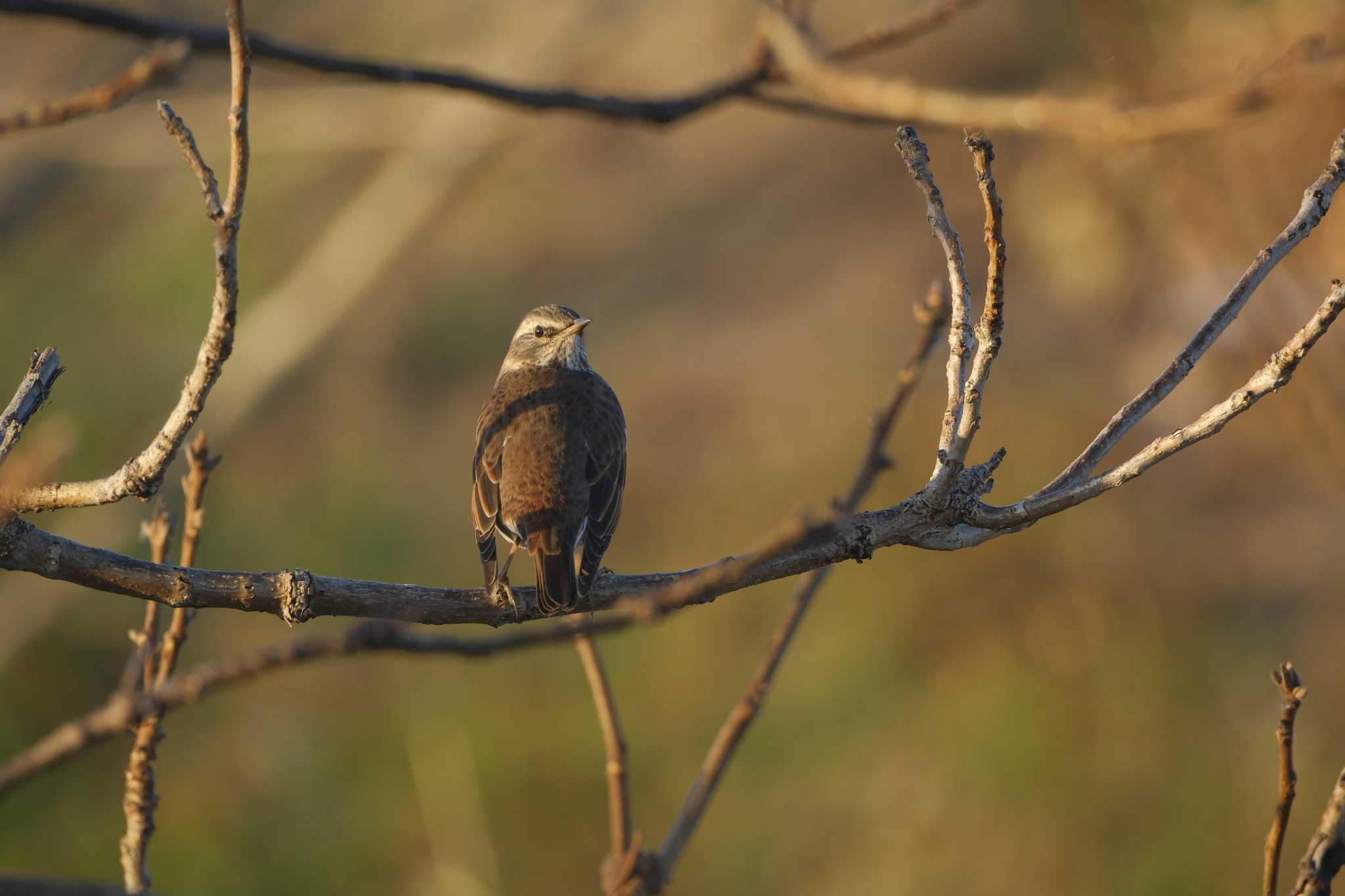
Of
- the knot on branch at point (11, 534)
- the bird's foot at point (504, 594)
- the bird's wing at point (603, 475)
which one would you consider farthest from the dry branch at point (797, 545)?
the bird's wing at point (603, 475)

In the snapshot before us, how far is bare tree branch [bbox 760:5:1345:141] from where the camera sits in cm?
183

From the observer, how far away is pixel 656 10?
11.9 metres

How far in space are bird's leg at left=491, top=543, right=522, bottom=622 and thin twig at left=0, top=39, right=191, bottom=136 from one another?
1.64m

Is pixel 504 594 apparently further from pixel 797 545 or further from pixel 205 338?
pixel 205 338

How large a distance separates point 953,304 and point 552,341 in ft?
12.8

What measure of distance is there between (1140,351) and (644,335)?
272 inches

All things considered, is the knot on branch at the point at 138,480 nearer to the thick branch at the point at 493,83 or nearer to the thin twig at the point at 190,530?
the thin twig at the point at 190,530

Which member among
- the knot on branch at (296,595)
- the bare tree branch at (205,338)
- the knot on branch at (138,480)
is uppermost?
the bare tree branch at (205,338)

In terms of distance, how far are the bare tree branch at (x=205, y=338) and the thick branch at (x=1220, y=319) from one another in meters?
1.97

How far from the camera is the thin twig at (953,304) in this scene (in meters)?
3.29

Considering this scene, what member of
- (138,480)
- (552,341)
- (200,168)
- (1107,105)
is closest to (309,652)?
(1107,105)

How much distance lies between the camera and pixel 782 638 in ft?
12.9

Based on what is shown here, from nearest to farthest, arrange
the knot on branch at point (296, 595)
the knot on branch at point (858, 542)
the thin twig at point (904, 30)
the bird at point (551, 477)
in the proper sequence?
the knot on branch at point (296, 595) < the knot on branch at point (858, 542) < the thin twig at point (904, 30) < the bird at point (551, 477)

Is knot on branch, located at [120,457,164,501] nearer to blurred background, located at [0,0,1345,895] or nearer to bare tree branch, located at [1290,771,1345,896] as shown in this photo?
bare tree branch, located at [1290,771,1345,896]
